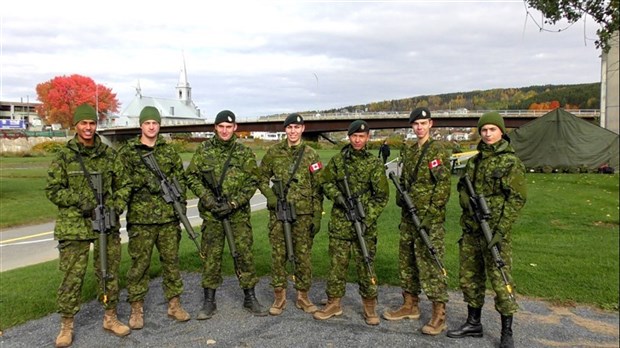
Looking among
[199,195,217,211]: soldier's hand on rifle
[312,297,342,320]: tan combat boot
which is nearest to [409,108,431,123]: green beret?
[312,297,342,320]: tan combat boot

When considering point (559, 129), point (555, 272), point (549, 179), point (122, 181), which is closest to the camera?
point (122, 181)

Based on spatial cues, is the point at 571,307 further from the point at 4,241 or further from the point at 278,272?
the point at 4,241

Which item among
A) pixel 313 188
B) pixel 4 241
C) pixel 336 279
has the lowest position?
pixel 4 241

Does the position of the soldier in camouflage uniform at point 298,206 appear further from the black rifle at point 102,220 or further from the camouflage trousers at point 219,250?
the black rifle at point 102,220

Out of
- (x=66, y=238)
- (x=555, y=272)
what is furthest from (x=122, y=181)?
(x=555, y=272)

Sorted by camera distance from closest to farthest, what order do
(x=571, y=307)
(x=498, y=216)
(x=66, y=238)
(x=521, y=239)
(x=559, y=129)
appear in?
(x=498, y=216) < (x=66, y=238) < (x=571, y=307) < (x=521, y=239) < (x=559, y=129)

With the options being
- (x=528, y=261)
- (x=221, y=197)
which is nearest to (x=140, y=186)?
(x=221, y=197)

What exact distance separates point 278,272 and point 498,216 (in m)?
2.78

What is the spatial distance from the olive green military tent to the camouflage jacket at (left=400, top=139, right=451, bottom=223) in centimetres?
2306

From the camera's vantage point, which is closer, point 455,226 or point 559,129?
point 455,226

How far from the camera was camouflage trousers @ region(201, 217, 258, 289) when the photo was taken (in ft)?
18.2

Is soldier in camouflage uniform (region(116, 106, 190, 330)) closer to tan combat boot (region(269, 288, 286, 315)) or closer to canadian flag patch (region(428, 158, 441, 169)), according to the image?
tan combat boot (region(269, 288, 286, 315))

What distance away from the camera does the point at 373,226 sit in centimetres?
535

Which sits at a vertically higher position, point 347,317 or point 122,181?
point 122,181
